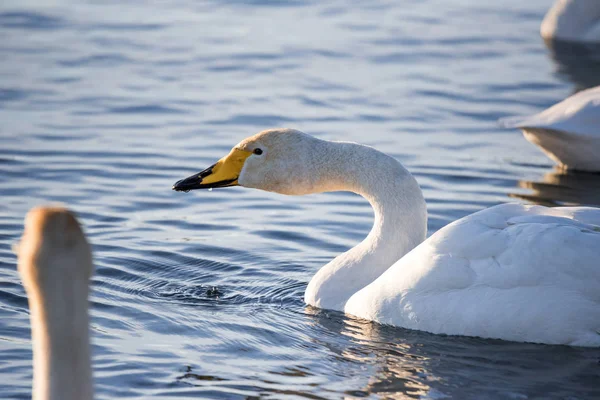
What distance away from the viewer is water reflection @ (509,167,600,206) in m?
9.73

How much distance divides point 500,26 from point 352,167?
1027cm

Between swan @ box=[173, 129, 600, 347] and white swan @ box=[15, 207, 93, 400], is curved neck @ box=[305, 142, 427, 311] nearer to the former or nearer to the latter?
swan @ box=[173, 129, 600, 347]

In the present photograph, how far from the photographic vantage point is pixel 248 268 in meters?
7.90

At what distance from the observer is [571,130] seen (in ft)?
33.2

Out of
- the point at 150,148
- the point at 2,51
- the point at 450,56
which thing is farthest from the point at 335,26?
the point at 150,148

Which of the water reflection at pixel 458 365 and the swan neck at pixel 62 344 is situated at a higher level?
the swan neck at pixel 62 344

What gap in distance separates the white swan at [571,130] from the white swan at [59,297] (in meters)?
7.42

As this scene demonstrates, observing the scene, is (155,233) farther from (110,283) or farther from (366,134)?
(366,134)

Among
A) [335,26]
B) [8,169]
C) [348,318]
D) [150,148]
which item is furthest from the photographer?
[335,26]

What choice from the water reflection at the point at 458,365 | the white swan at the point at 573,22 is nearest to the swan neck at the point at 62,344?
the water reflection at the point at 458,365

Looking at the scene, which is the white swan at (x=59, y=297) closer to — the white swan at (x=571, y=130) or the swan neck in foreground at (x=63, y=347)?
the swan neck in foreground at (x=63, y=347)

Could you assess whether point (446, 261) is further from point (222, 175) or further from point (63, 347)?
point (63, 347)

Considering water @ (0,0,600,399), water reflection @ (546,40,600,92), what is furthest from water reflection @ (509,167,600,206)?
water reflection @ (546,40,600,92)

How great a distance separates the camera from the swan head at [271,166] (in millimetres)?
7250
